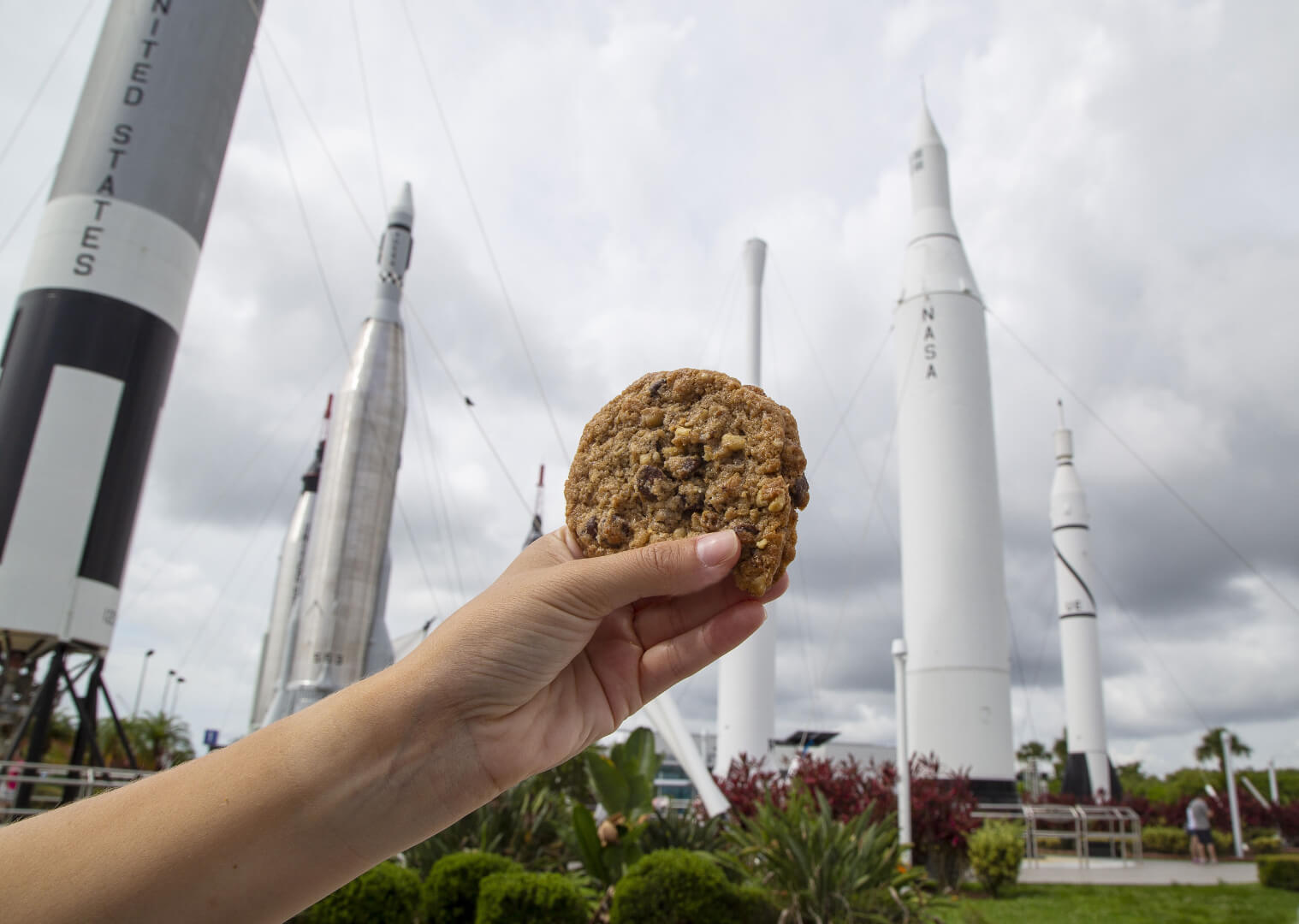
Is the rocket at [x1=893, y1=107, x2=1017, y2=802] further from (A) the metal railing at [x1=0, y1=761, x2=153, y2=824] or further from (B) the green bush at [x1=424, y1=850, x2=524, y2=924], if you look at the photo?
(A) the metal railing at [x1=0, y1=761, x2=153, y2=824]

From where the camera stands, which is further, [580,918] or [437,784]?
[580,918]

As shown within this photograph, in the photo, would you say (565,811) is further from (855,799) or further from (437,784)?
(437,784)

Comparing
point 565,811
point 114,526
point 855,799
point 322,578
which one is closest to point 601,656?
point 565,811

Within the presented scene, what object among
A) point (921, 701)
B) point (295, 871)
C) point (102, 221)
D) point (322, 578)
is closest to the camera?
point (295, 871)

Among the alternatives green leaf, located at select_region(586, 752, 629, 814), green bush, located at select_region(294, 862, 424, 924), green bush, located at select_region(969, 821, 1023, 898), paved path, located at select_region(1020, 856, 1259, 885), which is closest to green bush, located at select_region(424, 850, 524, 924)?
green bush, located at select_region(294, 862, 424, 924)

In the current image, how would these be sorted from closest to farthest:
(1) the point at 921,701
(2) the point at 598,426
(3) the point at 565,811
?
(2) the point at 598,426 → (3) the point at 565,811 → (1) the point at 921,701

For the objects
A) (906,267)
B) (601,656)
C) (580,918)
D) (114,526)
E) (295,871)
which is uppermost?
(906,267)

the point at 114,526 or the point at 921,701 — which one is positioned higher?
the point at 114,526
